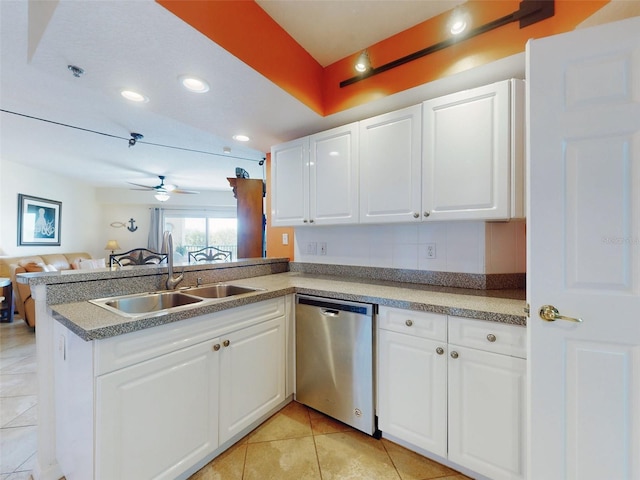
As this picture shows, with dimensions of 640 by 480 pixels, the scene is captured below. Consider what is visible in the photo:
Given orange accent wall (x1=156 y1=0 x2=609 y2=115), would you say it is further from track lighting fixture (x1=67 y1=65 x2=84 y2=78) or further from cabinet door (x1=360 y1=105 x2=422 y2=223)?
track lighting fixture (x1=67 y1=65 x2=84 y2=78)

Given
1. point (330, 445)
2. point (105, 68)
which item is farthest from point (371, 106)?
point (330, 445)

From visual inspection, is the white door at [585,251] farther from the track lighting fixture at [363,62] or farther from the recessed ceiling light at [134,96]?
the recessed ceiling light at [134,96]

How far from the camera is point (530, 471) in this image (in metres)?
1.09

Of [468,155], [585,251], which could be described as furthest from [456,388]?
[468,155]

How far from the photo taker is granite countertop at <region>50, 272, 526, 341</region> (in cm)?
109

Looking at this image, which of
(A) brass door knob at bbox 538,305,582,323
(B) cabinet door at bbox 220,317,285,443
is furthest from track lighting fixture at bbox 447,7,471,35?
(B) cabinet door at bbox 220,317,285,443

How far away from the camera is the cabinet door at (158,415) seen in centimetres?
105

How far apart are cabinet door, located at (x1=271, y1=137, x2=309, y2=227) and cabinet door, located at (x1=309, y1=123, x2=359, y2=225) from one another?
66 mm

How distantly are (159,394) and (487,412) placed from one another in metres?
1.53

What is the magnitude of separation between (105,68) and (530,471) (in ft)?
9.29

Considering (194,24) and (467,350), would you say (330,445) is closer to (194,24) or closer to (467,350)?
(467,350)

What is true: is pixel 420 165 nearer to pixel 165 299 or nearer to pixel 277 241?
pixel 277 241

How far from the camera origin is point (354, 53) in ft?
6.20

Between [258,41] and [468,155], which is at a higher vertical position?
[258,41]
